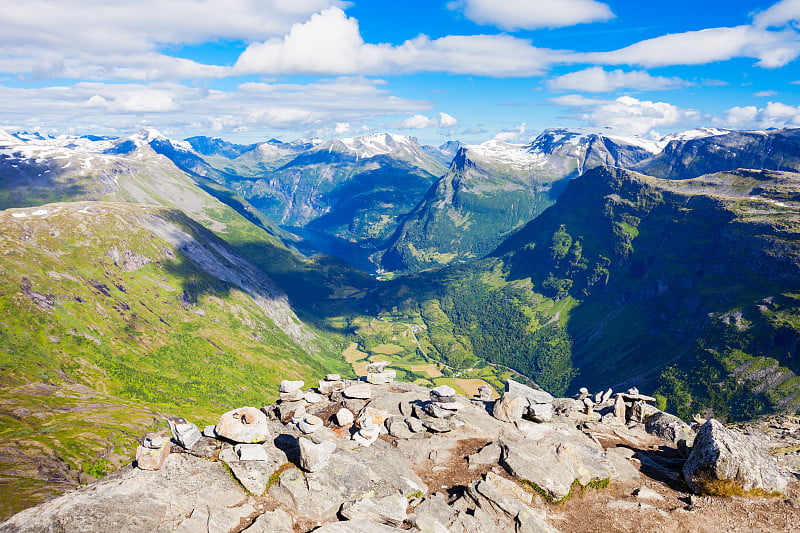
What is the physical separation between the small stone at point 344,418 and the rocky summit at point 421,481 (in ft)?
0.50

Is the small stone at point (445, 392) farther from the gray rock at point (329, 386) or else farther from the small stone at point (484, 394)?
the gray rock at point (329, 386)

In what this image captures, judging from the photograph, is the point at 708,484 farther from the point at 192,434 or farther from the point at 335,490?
the point at 192,434

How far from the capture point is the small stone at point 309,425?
125 ft

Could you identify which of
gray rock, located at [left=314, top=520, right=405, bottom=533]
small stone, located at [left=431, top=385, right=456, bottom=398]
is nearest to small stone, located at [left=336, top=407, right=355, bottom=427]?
small stone, located at [left=431, top=385, right=456, bottom=398]

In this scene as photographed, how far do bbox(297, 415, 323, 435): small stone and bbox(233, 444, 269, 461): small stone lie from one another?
16.6 feet

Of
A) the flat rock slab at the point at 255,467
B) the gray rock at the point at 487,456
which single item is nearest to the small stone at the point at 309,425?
the flat rock slab at the point at 255,467

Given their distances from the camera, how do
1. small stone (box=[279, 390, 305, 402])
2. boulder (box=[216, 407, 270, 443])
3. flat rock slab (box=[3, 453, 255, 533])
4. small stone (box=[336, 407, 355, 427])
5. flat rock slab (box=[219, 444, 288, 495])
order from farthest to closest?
small stone (box=[279, 390, 305, 402]), small stone (box=[336, 407, 355, 427]), boulder (box=[216, 407, 270, 443]), flat rock slab (box=[219, 444, 288, 495]), flat rock slab (box=[3, 453, 255, 533])

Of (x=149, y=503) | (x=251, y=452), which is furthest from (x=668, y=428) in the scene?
(x=149, y=503)

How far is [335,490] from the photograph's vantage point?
102 ft

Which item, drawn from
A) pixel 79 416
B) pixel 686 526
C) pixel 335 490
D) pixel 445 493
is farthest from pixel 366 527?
pixel 79 416

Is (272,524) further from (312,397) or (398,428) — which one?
(312,397)

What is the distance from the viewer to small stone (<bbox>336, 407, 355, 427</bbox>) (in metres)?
42.1

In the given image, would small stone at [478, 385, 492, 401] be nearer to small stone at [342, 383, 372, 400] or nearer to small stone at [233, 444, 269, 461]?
small stone at [342, 383, 372, 400]

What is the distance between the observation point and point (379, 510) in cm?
2875
